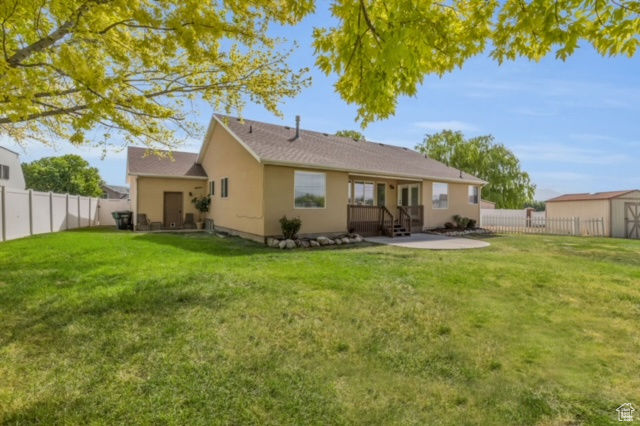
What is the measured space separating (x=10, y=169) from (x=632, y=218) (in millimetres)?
42493

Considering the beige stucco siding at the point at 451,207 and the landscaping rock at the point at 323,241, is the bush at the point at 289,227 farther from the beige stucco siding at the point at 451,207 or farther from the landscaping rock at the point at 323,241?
the beige stucco siding at the point at 451,207

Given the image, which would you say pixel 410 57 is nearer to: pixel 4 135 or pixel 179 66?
pixel 179 66

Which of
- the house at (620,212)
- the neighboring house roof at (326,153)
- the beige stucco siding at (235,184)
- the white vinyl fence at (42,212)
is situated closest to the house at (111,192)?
the white vinyl fence at (42,212)

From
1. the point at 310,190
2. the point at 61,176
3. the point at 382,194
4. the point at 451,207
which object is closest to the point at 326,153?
the point at 310,190

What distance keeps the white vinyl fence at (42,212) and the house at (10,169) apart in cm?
962

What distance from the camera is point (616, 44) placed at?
9.84ft

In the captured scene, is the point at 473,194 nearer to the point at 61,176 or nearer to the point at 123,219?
the point at 123,219

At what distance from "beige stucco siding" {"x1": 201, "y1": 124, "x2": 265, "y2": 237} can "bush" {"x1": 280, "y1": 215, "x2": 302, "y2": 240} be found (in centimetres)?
82

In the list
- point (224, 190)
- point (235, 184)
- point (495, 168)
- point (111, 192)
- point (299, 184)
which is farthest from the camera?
point (111, 192)

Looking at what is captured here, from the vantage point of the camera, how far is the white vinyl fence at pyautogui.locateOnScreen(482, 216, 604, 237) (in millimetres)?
17125

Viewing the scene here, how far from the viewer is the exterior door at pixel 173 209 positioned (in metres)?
17.2

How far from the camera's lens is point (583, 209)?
1861 cm

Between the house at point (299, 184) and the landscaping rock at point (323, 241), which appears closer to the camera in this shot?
the landscaping rock at point (323, 241)

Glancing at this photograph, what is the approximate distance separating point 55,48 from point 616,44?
7.17m
